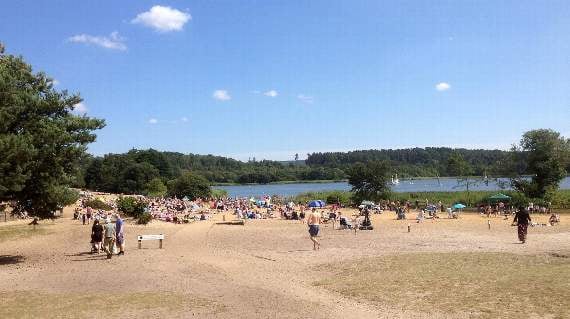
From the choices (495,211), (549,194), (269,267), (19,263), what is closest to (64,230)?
(19,263)

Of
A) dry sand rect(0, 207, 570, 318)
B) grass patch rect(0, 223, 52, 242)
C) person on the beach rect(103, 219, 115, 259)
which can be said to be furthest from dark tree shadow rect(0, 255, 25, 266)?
grass patch rect(0, 223, 52, 242)

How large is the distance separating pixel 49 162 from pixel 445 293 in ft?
44.6

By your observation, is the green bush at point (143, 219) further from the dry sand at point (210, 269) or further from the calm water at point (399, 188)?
the calm water at point (399, 188)

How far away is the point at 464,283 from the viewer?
1176cm

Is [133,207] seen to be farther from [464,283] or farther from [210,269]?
[464,283]

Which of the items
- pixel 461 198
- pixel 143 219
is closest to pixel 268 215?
pixel 143 219

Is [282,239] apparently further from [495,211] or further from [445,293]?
[495,211]

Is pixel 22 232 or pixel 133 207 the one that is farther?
pixel 133 207

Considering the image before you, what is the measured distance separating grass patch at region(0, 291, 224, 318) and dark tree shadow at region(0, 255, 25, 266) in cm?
641

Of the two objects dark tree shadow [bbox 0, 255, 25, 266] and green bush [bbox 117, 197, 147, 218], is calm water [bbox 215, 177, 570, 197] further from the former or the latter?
dark tree shadow [bbox 0, 255, 25, 266]

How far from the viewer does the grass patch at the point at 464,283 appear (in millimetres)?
9570

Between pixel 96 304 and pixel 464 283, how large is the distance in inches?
→ 330

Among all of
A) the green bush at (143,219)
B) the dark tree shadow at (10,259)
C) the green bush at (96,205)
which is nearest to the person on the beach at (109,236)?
the dark tree shadow at (10,259)

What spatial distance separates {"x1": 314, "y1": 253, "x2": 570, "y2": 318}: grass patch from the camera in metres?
9.57
